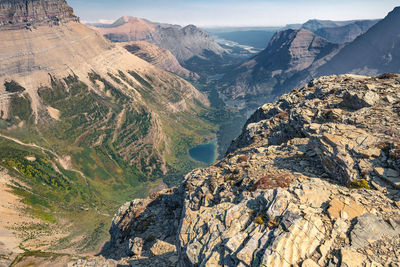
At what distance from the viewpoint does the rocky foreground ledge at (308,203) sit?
2195 centimetres

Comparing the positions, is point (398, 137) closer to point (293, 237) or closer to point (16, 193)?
point (293, 237)

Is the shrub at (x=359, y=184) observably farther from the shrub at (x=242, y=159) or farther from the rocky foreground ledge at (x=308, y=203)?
the shrub at (x=242, y=159)

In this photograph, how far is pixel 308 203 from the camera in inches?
1046

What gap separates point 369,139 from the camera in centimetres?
3416

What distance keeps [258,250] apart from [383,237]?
39.5 feet

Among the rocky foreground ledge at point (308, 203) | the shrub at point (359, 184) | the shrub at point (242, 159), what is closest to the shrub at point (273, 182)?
the rocky foreground ledge at point (308, 203)

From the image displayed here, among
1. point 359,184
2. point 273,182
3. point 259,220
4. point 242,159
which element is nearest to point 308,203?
point 259,220

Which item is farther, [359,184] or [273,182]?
[273,182]

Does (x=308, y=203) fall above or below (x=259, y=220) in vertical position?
above

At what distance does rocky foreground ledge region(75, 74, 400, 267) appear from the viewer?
22.0 meters

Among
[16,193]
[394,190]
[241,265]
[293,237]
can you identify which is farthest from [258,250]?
[16,193]

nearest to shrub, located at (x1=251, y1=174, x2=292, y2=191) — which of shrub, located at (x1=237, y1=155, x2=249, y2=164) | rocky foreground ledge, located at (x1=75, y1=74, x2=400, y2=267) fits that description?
rocky foreground ledge, located at (x1=75, y1=74, x2=400, y2=267)

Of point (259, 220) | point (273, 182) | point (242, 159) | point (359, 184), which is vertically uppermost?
point (359, 184)

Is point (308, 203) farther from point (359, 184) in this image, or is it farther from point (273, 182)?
point (359, 184)
